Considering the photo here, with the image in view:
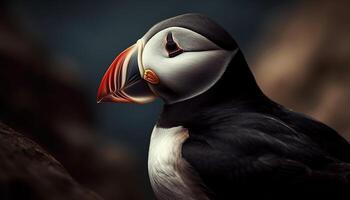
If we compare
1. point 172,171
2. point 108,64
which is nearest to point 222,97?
point 172,171

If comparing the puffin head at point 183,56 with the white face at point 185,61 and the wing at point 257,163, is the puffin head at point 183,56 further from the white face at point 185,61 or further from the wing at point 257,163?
the wing at point 257,163

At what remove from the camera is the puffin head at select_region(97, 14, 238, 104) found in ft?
3.76

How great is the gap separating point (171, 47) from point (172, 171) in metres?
0.24

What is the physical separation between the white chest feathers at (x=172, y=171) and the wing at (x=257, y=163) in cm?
2

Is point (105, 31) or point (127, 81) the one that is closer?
point (127, 81)

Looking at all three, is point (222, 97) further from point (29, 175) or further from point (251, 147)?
point (29, 175)

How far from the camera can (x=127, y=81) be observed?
123cm

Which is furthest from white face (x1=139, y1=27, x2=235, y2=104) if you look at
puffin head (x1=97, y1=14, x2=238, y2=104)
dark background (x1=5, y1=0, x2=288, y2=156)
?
dark background (x1=5, y1=0, x2=288, y2=156)

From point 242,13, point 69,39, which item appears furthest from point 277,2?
point 69,39

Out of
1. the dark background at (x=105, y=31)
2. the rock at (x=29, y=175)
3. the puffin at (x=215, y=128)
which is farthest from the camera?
the dark background at (x=105, y=31)

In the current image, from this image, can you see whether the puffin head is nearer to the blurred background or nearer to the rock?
the rock

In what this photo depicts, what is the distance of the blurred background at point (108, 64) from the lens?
6.73ft

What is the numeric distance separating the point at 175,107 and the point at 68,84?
1.15 meters

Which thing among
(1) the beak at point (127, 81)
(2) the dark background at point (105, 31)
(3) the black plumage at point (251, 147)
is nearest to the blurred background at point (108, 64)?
(2) the dark background at point (105, 31)
